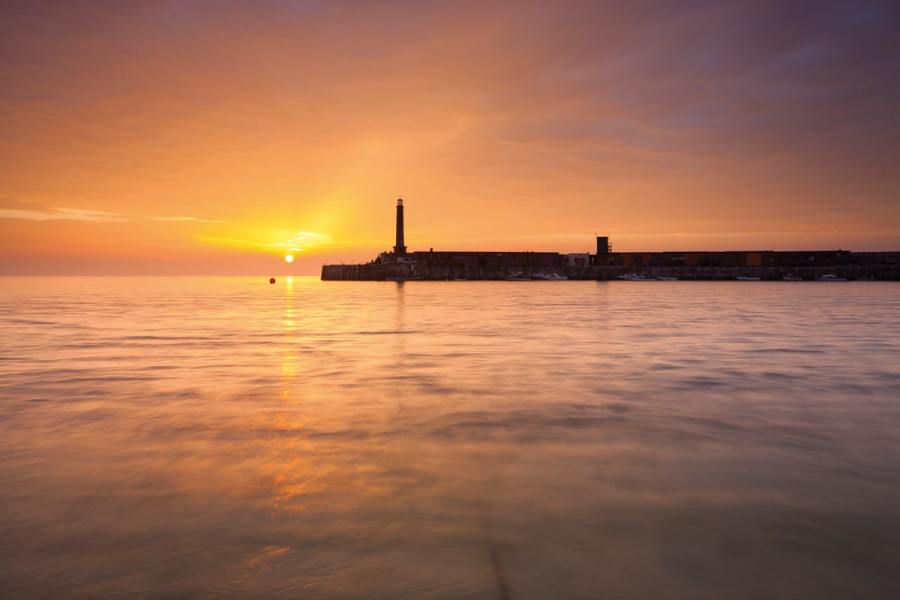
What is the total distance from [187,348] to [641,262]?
11144 cm

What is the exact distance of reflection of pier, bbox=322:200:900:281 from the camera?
108 metres

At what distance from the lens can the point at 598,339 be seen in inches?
827

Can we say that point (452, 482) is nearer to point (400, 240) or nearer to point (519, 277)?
point (400, 240)

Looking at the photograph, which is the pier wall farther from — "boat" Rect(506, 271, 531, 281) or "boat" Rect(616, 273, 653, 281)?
"boat" Rect(616, 273, 653, 281)

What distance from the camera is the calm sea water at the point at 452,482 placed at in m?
4.08

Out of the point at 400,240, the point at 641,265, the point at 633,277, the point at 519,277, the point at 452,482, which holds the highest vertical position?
the point at 400,240

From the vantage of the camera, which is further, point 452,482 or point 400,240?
point 400,240

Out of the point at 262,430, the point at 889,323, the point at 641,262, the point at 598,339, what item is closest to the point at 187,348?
the point at 262,430

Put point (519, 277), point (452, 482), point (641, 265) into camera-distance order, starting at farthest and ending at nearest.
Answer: point (519, 277), point (641, 265), point (452, 482)

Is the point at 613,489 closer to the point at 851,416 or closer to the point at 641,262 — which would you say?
the point at 851,416

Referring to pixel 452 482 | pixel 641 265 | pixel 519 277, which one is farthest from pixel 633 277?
pixel 452 482

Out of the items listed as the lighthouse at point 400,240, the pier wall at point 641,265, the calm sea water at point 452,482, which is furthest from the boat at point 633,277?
the calm sea water at point 452,482

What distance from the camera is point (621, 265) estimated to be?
121 metres

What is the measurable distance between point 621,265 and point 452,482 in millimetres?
120306
